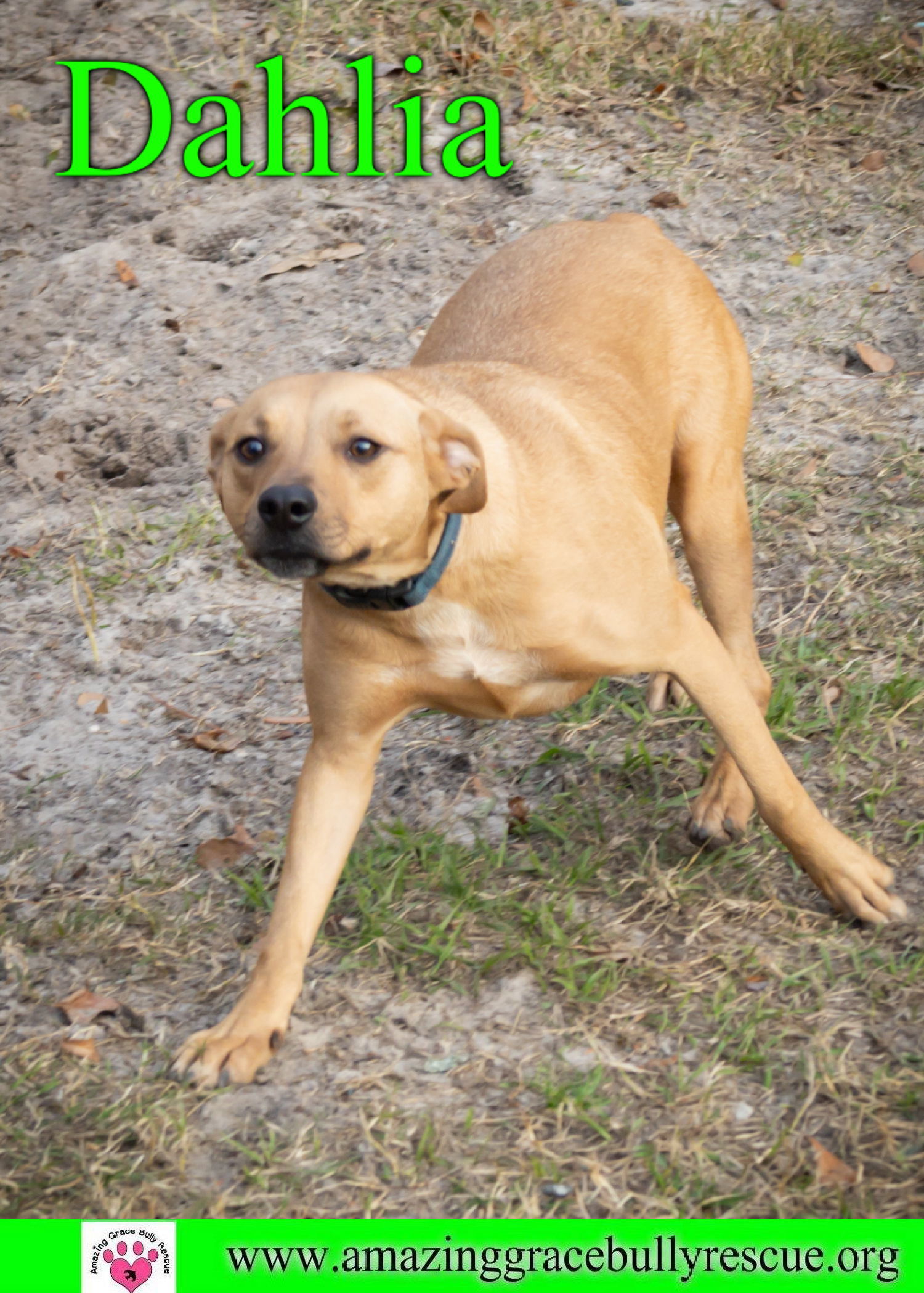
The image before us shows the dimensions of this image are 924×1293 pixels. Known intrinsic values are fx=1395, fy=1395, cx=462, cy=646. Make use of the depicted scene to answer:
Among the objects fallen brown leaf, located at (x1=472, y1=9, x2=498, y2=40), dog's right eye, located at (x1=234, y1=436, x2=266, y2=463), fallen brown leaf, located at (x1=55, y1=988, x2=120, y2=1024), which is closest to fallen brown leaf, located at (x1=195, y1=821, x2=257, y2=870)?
fallen brown leaf, located at (x1=55, y1=988, x2=120, y2=1024)

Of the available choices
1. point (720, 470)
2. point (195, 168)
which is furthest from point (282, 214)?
point (720, 470)

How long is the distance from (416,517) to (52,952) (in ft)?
5.48

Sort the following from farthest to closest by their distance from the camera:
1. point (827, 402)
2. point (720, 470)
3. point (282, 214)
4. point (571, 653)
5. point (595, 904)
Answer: point (282, 214) → point (827, 402) → point (720, 470) → point (595, 904) → point (571, 653)

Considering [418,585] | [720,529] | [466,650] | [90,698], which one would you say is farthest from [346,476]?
[90,698]

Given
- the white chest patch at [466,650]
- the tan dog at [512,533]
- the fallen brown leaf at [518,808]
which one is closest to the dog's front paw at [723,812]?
the tan dog at [512,533]

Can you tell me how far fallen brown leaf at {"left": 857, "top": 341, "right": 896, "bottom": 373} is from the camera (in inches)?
221

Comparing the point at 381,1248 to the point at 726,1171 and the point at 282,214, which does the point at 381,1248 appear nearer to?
the point at 726,1171

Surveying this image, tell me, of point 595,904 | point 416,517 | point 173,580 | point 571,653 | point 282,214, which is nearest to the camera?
point 416,517

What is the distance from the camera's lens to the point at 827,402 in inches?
216

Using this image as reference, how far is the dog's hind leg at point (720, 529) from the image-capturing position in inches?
153

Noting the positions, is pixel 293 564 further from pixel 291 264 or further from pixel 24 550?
pixel 291 264

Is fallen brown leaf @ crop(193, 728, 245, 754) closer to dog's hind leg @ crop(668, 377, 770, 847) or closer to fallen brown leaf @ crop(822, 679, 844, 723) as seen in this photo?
dog's hind leg @ crop(668, 377, 770, 847)

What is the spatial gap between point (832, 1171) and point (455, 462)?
5.28ft

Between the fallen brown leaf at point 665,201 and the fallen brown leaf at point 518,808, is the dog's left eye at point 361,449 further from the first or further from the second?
the fallen brown leaf at point 665,201
